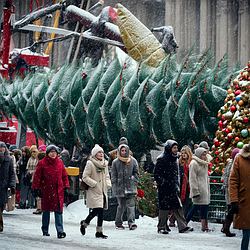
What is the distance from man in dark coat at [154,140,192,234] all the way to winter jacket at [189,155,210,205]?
1.10ft

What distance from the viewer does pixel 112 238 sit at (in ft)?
25.8

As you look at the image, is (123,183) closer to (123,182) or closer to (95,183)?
(123,182)

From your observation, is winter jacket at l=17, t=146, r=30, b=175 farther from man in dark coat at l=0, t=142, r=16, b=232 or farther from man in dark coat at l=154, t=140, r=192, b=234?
man in dark coat at l=154, t=140, r=192, b=234

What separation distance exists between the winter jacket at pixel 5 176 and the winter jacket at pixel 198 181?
3.18m

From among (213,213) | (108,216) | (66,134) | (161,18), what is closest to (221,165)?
(213,213)

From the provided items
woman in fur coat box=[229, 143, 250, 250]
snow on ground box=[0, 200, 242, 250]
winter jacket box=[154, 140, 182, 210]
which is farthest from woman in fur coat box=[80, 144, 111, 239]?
woman in fur coat box=[229, 143, 250, 250]

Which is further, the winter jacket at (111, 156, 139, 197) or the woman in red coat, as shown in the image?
the winter jacket at (111, 156, 139, 197)

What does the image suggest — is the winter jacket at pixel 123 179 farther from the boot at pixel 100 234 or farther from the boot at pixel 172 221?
the boot at pixel 100 234

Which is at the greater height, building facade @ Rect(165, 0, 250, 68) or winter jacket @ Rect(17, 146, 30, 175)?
building facade @ Rect(165, 0, 250, 68)

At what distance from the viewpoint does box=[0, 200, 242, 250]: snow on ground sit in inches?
276

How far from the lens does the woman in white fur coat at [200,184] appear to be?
8.77m

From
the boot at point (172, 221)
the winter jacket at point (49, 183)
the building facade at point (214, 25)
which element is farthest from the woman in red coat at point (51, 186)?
the building facade at point (214, 25)

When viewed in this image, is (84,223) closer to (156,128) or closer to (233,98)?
(233,98)

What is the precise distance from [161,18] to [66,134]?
28.8m
